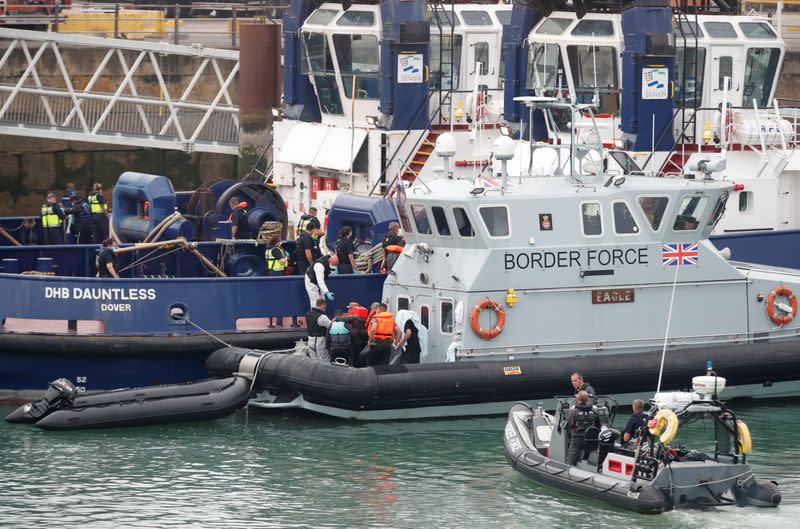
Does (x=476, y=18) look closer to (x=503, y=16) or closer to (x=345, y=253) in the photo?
(x=503, y=16)

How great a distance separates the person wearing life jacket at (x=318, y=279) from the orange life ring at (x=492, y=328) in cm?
181

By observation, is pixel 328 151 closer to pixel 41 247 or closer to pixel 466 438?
pixel 41 247

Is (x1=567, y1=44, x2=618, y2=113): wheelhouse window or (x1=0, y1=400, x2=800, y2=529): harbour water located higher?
(x1=567, y1=44, x2=618, y2=113): wheelhouse window

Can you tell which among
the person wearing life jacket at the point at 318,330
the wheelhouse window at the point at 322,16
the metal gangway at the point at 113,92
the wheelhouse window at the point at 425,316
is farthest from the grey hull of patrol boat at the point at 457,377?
the metal gangway at the point at 113,92

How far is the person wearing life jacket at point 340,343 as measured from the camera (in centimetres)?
1791

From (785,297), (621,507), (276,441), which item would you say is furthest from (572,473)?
(785,297)

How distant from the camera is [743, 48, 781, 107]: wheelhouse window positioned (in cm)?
2330

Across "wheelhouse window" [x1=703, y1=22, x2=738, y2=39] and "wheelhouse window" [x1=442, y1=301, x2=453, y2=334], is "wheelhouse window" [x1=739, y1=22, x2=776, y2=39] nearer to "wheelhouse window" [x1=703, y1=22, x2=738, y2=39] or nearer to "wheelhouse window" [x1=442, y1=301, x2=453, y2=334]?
"wheelhouse window" [x1=703, y1=22, x2=738, y2=39]

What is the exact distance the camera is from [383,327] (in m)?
17.8

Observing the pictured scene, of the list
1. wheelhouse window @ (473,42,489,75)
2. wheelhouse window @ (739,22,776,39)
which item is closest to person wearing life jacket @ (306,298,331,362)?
wheelhouse window @ (739,22,776,39)

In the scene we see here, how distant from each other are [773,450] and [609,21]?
27.5 feet

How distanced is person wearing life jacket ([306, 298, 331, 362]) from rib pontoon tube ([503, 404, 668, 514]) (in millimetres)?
2534

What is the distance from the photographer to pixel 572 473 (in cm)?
1527

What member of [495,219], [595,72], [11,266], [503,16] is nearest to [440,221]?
[495,219]
